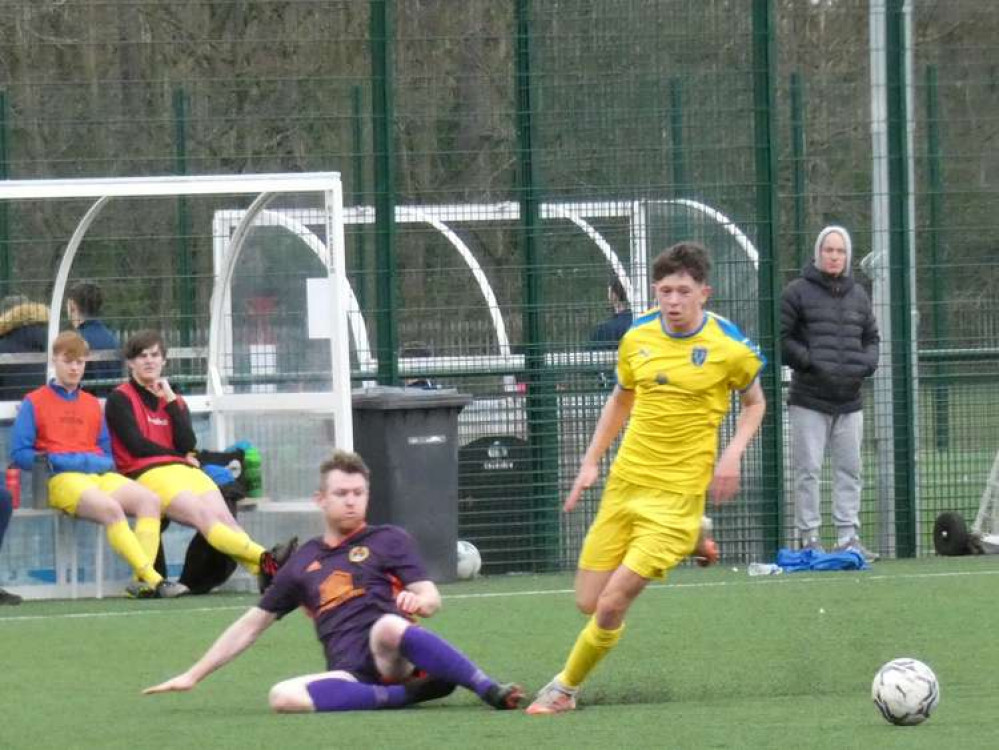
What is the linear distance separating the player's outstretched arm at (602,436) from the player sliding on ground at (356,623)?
0.67 m

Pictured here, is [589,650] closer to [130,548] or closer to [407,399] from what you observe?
[130,548]

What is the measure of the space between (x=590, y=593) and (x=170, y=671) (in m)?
2.03

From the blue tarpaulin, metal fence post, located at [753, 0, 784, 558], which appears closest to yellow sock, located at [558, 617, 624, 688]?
the blue tarpaulin

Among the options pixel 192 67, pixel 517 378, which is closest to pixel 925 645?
pixel 517 378

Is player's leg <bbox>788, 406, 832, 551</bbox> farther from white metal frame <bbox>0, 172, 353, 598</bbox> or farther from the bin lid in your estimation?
white metal frame <bbox>0, 172, 353, 598</bbox>

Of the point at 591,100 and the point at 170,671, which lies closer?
the point at 170,671

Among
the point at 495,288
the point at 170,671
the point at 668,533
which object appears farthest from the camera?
the point at 495,288

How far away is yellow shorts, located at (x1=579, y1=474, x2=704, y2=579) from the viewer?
25.7 ft

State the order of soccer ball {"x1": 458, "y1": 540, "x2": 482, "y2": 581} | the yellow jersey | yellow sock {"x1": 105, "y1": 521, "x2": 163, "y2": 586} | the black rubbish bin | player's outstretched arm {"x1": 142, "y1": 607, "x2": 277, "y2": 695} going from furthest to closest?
1. soccer ball {"x1": 458, "y1": 540, "x2": 482, "y2": 581}
2. the black rubbish bin
3. yellow sock {"x1": 105, "y1": 521, "x2": 163, "y2": 586}
4. the yellow jersey
5. player's outstretched arm {"x1": 142, "y1": 607, "x2": 277, "y2": 695}

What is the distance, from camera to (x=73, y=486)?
466 inches

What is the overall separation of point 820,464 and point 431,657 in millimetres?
5947

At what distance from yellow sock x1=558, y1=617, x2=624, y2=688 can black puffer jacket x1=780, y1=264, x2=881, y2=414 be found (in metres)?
5.47

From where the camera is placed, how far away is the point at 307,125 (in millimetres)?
13398

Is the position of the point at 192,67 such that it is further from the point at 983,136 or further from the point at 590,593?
the point at 590,593
